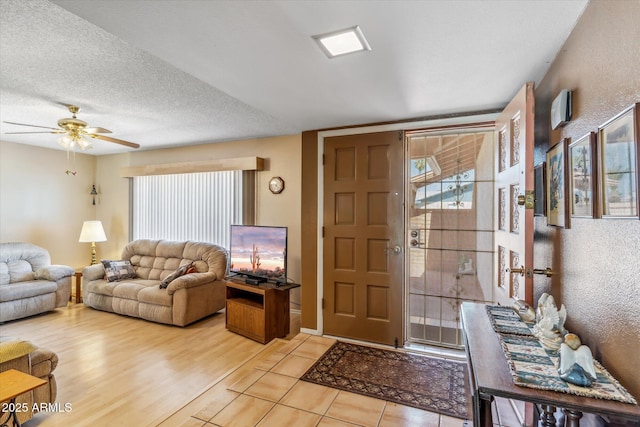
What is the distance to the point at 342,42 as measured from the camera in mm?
1647

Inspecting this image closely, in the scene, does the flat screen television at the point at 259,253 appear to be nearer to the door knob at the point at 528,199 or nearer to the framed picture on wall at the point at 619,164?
the door knob at the point at 528,199

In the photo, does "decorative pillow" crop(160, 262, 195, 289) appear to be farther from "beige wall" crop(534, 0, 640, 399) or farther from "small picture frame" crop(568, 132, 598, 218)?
"small picture frame" crop(568, 132, 598, 218)

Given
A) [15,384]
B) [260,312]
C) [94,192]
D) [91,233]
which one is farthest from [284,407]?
[94,192]

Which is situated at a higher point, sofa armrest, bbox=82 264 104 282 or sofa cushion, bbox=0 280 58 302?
sofa armrest, bbox=82 264 104 282

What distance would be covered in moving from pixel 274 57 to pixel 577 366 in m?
1.96

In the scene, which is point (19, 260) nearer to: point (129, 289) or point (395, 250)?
point (129, 289)

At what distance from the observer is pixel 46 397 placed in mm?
2127

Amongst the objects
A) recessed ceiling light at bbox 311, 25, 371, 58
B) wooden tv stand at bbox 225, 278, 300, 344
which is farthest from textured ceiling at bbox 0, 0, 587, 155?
wooden tv stand at bbox 225, 278, 300, 344

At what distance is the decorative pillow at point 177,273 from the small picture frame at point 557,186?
3991mm

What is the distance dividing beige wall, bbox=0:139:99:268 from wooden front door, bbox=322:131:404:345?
4882mm

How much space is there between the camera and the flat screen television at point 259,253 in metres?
3.49

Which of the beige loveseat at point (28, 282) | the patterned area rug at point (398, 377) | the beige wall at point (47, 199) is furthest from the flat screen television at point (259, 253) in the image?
the beige wall at point (47, 199)

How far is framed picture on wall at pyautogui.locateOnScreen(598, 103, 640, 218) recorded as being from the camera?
3.01 feet

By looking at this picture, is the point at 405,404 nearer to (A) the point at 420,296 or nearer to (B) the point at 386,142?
(A) the point at 420,296
